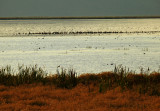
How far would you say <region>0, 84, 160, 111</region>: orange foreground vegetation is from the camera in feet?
33.7

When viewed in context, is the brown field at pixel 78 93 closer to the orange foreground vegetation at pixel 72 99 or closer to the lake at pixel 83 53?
the orange foreground vegetation at pixel 72 99

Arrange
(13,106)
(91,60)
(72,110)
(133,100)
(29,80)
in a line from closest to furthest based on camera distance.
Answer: (72,110) < (13,106) < (133,100) < (29,80) < (91,60)

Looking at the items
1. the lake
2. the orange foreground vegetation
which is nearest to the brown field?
the orange foreground vegetation

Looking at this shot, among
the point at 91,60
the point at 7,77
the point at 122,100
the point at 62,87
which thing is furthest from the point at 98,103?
the point at 91,60

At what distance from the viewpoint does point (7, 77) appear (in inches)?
566

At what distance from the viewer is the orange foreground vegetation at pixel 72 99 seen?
33.7 feet

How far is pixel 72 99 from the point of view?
11328 mm

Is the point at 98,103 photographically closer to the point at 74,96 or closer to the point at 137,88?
the point at 74,96

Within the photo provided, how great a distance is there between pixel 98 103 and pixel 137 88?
8.34 ft

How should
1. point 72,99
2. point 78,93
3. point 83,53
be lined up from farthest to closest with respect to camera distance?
point 83,53 → point 78,93 → point 72,99

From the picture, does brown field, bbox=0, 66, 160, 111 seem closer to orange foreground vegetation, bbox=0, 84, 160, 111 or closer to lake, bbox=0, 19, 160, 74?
orange foreground vegetation, bbox=0, 84, 160, 111

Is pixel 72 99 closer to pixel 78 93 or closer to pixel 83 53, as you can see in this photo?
pixel 78 93

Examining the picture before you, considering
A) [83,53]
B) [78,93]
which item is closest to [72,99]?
[78,93]

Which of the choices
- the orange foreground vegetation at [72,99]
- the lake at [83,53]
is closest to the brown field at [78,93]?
the orange foreground vegetation at [72,99]
